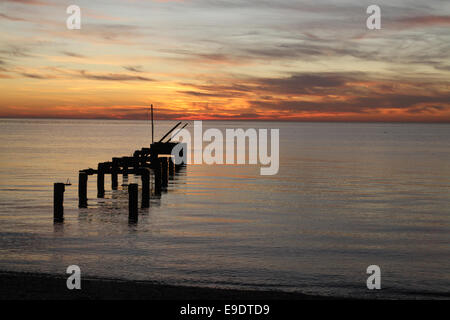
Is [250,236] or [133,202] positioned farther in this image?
[133,202]

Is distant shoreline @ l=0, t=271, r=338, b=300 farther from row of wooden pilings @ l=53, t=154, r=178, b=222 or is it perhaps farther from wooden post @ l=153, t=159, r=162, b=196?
wooden post @ l=153, t=159, r=162, b=196

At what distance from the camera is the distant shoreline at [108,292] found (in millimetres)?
11102

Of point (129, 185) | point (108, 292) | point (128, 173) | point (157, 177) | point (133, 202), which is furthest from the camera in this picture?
point (157, 177)

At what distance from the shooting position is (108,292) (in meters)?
11.6

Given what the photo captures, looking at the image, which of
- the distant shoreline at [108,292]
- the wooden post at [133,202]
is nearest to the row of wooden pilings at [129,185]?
the wooden post at [133,202]

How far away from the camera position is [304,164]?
59.1 metres

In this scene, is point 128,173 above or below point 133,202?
above

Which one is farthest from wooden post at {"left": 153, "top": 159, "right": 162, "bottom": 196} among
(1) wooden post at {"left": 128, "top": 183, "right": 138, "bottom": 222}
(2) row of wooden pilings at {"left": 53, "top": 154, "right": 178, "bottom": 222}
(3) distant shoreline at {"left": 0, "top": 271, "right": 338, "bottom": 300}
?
(3) distant shoreline at {"left": 0, "top": 271, "right": 338, "bottom": 300}

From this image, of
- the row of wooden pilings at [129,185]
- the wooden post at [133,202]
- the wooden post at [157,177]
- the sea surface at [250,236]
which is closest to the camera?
the sea surface at [250,236]

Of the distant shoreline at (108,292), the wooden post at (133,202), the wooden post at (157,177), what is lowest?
the distant shoreline at (108,292)

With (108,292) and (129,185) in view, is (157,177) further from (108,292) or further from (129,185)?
(108,292)

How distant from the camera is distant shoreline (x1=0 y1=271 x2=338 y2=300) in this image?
11102 millimetres

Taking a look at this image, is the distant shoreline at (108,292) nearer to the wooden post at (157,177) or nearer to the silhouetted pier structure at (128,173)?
the silhouetted pier structure at (128,173)

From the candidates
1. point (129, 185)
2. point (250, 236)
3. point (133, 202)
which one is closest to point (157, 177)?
point (133, 202)
